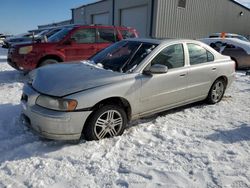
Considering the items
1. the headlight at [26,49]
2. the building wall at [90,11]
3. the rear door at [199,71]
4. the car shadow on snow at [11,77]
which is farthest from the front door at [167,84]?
the building wall at [90,11]

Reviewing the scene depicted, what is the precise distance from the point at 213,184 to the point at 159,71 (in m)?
1.92

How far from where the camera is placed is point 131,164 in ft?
11.3

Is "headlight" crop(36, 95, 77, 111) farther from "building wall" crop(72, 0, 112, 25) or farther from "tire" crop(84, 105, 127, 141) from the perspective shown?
"building wall" crop(72, 0, 112, 25)

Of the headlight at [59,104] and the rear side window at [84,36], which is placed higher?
the rear side window at [84,36]

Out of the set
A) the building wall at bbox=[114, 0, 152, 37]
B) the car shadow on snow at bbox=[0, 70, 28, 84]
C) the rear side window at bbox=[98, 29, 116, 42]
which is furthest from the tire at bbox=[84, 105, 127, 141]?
→ the building wall at bbox=[114, 0, 152, 37]

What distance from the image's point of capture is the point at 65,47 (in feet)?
26.5

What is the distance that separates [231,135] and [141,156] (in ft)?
5.69

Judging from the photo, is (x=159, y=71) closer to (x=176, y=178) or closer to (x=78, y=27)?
(x=176, y=178)

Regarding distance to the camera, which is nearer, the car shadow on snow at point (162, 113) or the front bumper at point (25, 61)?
the car shadow on snow at point (162, 113)

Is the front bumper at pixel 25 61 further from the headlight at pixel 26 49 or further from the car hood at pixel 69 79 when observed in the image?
the car hood at pixel 69 79

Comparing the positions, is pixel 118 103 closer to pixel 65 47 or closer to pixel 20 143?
pixel 20 143

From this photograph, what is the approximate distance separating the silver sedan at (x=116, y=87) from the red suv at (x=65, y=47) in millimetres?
3165

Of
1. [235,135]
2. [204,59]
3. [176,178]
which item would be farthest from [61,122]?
[204,59]

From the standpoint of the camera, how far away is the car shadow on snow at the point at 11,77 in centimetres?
796
